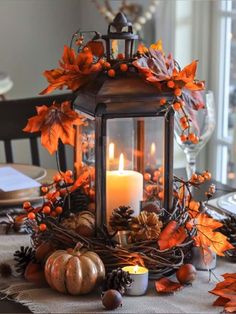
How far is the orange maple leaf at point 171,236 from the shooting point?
113 cm

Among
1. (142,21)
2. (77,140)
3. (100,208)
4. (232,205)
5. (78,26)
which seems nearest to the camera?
(100,208)

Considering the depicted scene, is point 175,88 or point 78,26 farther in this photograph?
point 78,26

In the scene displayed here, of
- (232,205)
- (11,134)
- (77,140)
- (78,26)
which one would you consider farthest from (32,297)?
(78,26)

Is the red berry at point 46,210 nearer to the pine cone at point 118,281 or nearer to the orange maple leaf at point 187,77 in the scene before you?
the pine cone at point 118,281

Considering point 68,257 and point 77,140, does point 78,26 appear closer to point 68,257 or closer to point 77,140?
point 77,140

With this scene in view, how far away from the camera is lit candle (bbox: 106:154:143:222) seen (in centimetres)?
120

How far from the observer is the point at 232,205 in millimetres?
1512

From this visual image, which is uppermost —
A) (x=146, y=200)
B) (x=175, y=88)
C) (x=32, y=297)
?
(x=175, y=88)

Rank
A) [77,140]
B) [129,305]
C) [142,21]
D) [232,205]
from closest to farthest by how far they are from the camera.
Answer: [129,305], [77,140], [232,205], [142,21]

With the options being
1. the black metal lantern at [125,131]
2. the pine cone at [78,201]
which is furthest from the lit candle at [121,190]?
the pine cone at [78,201]

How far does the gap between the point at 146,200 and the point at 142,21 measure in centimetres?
155

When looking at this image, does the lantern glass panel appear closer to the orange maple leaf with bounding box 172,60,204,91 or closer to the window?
the orange maple leaf with bounding box 172,60,204,91

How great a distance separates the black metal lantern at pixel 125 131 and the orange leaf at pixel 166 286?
0.14 meters

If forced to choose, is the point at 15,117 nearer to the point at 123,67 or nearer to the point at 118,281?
the point at 123,67
